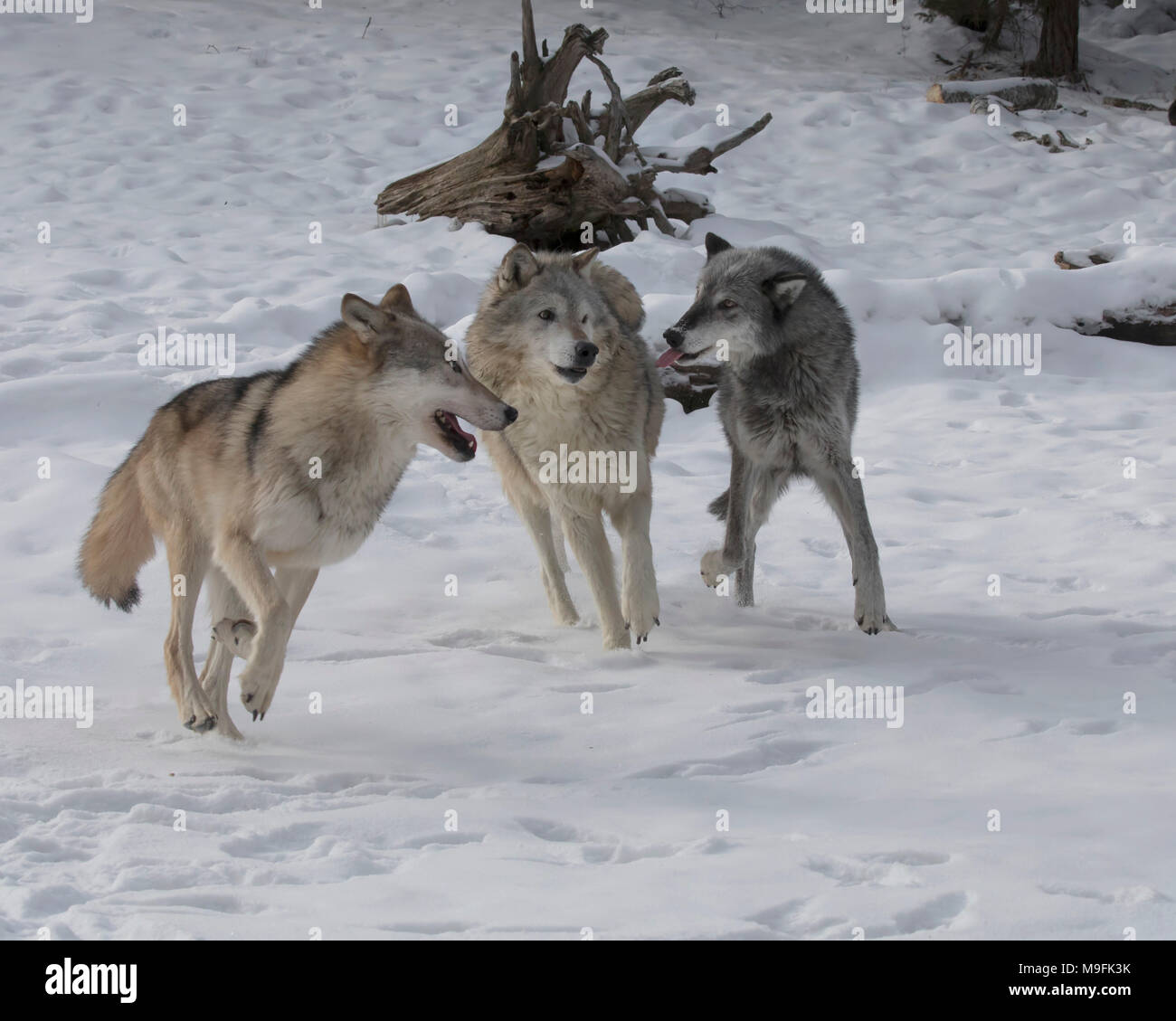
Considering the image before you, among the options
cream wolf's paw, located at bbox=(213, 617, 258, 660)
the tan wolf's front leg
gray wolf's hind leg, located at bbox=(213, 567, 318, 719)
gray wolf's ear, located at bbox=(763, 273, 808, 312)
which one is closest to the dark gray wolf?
gray wolf's ear, located at bbox=(763, 273, 808, 312)

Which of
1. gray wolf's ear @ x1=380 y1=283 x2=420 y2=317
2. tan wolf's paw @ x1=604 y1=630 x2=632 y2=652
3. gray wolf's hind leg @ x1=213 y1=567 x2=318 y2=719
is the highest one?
gray wolf's ear @ x1=380 y1=283 x2=420 y2=317

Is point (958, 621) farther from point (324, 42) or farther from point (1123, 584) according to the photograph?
point (324, 42)

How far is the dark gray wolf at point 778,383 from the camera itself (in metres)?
6.12

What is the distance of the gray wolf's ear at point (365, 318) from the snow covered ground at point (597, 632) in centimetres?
144

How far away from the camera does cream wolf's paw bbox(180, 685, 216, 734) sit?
4.61 m

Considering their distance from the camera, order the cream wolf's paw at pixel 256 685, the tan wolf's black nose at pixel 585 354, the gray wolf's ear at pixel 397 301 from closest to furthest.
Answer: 1. the cream wolf's paw at pixel 256 685
2. the gray wolf's ear at pixel 397 301
3. the tan wolf's black nose at pixel 585 354

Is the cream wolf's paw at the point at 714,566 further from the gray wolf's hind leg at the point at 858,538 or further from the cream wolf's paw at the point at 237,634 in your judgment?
the cream wolf's paw at the point at 237,634

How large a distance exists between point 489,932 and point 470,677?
7.26 ft

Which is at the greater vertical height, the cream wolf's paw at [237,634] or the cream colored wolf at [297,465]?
the cream colored wolf at [297,465]

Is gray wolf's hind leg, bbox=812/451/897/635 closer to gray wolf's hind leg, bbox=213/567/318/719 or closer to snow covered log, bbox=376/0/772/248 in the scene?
gray wolf's hind leg, bbox=213/567/318/719

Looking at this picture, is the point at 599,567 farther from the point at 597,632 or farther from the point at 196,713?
the point at 196,713

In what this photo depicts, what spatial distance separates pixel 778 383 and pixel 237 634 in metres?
2.87

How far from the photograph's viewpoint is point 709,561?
6.27m

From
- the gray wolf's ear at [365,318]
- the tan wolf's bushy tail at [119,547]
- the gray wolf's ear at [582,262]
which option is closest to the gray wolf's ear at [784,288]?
the gray wolf's ear at [582,262]
